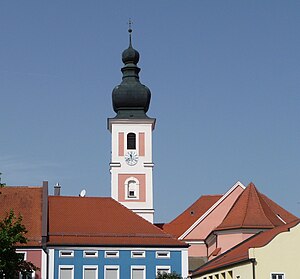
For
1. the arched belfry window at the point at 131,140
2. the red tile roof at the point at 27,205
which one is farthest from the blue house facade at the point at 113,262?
the arched belfry window at the point at 131,140

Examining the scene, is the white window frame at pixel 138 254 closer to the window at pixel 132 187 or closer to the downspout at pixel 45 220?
the downspout at pixel 45 220

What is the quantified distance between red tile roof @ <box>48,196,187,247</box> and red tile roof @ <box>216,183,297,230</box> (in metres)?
8.00

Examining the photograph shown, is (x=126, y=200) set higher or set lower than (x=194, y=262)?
higher

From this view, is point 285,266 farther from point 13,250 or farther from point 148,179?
point 148,179

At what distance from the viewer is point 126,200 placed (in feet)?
222

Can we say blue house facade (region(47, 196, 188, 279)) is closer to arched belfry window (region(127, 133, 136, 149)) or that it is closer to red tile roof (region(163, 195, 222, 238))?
arched belfry window (region(127, 133, 136, 149))

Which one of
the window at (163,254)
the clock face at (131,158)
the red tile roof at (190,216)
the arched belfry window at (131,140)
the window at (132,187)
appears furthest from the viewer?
the red tile roof at (190,216)

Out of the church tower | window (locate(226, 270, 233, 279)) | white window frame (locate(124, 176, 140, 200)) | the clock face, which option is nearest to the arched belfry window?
the church tower

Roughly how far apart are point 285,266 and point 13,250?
46.2 ft

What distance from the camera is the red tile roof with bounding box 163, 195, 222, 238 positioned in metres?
71.6

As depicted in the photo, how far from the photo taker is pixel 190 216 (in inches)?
2896

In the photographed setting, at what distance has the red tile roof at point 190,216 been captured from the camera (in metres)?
71.6

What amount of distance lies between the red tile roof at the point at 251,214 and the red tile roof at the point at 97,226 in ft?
26.3

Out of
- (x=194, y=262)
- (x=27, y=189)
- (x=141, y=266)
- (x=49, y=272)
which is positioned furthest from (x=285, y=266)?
(x=194, y=262)
